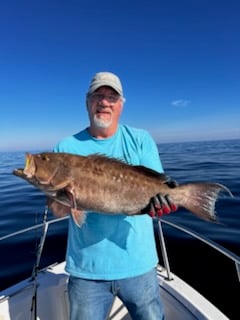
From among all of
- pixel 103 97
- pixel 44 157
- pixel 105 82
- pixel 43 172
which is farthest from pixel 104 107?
pixel 43 172

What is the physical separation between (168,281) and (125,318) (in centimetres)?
82

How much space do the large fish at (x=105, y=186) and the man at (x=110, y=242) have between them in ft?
0.56

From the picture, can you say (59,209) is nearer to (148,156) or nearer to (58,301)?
(148,156)

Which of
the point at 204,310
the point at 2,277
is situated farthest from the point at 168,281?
the point at 2,277

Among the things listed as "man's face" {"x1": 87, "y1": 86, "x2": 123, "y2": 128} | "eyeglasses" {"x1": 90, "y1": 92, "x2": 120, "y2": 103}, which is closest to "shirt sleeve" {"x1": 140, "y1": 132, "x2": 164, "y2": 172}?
"man's face" {"x1": 87, "y1": 86, "x2": 123, "y2": 128}

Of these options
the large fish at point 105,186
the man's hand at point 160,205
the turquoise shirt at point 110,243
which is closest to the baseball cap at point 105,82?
the turquoise shirt at point 110,243

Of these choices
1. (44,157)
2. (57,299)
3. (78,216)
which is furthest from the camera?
(57,299)

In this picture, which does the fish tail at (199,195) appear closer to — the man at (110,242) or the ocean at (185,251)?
the man at (110,242)

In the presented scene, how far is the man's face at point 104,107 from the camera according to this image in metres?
3.02

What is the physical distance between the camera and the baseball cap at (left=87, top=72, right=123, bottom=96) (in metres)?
3.02

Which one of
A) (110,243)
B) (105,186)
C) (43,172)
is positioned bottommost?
(110,243)

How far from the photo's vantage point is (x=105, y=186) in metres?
2.82

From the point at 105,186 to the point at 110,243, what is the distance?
20.9 inches

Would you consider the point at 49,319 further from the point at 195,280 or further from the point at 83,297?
the point at 195,280
